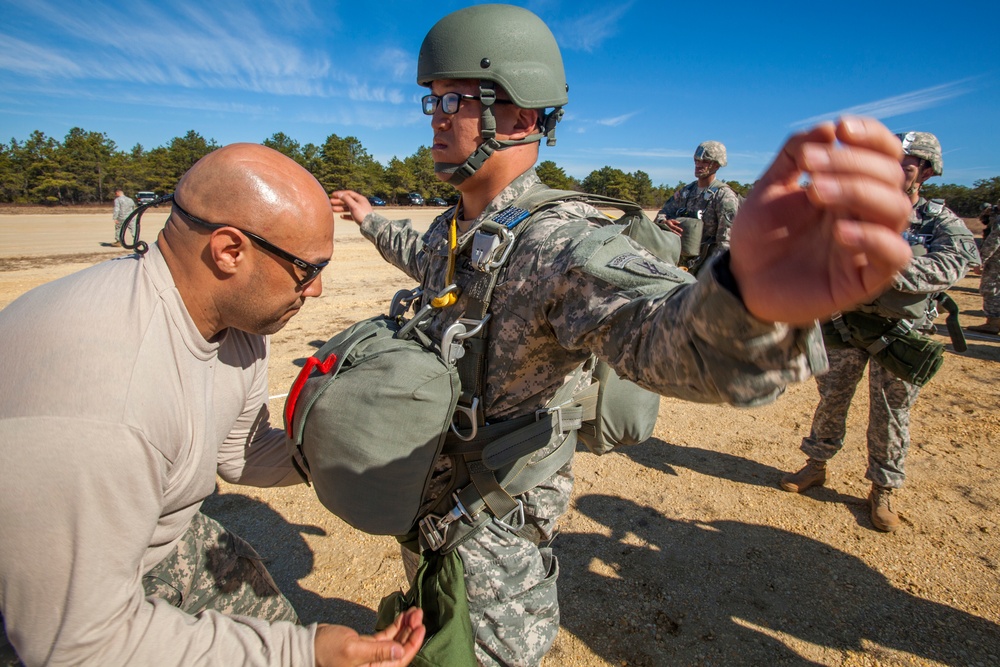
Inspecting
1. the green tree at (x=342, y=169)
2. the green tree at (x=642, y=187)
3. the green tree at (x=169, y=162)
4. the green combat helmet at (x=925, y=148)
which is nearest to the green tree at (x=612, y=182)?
the green tree at (x=642, y=187)

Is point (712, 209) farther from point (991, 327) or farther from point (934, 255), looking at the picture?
point (991, 327)

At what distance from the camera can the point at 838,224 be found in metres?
0.74

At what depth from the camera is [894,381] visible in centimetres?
396

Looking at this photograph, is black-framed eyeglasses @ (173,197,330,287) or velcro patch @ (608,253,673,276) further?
black-framed eyeglasses @ (173,197,330,287)

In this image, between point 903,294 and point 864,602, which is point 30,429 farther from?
point 903,294

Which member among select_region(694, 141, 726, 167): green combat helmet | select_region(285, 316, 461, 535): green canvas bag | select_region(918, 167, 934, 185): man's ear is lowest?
select_region(285, 316, 461, 535): green canvas bag

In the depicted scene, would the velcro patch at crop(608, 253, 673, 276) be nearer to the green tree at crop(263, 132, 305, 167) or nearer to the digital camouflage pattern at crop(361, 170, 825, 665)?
the digital camouflage pattern at crop(361, 170, 825, 665)

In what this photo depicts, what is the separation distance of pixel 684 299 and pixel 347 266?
14.1 metres

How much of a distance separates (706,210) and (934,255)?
4197mm

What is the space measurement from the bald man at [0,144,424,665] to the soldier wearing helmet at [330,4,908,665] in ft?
1.45

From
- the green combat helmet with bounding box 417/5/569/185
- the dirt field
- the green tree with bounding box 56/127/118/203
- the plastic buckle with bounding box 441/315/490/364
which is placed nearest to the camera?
the plastic buckle with bounding box 441/315/490/364

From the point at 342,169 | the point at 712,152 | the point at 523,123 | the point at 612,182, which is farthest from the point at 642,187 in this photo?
the point at 523,123

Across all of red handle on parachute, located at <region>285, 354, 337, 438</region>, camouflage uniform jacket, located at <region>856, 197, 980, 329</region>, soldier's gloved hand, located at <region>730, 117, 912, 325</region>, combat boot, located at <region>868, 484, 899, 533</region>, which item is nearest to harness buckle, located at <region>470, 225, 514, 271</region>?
red handle on parachute, located at <region>285, 354, 337, 438</region>

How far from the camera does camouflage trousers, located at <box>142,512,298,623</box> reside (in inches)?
75.4
